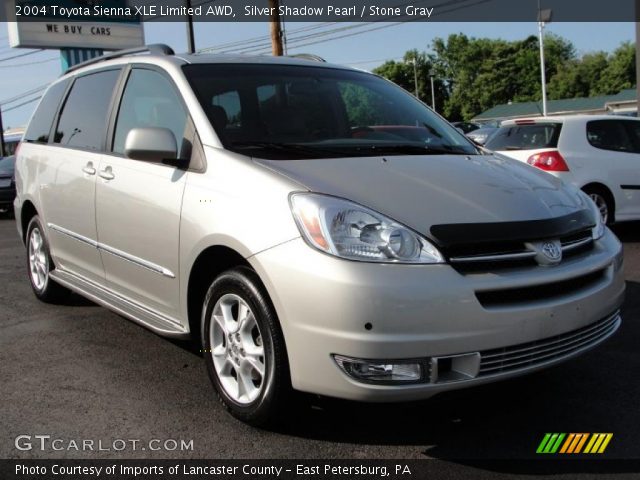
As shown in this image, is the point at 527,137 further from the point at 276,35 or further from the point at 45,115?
the point at 276,35

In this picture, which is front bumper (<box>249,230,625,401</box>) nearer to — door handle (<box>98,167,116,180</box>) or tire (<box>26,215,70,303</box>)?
door handle (<box>98,167,116,180</box>)

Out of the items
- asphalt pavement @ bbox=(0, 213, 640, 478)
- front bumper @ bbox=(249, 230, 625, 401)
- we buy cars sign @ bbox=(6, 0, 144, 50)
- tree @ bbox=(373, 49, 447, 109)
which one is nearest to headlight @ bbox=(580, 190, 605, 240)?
front bumper @ bbox=(249, 230, 625, 401)

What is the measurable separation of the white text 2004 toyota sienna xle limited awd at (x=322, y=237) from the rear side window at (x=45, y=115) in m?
1.03

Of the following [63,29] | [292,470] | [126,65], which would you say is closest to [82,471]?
[292,470]

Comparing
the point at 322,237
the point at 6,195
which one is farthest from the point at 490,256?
the point at 6,195

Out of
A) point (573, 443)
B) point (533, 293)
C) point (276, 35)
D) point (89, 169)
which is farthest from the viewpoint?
point (276, 35)

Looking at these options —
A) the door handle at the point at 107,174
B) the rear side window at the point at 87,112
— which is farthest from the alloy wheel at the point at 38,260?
the door handle at the point at 107,174

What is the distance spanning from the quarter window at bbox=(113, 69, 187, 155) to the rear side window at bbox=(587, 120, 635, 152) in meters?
5.86

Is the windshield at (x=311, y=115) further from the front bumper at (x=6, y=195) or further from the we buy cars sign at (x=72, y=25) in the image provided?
the we buy cars sign at (x=72, y=25)

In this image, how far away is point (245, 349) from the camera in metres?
3.04

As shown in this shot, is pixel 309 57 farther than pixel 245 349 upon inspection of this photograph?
Yes

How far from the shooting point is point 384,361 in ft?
8.51

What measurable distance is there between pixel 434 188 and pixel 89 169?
231cm

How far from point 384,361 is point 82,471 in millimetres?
1321
